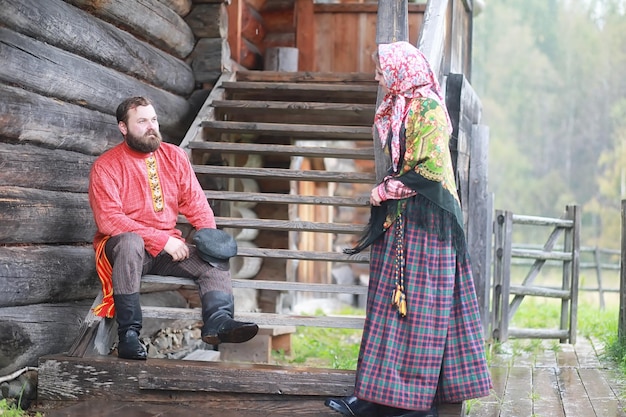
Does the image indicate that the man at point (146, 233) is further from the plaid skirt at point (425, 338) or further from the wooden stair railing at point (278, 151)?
the plaid skirt at point (425, 338)

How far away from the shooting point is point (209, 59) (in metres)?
6.94

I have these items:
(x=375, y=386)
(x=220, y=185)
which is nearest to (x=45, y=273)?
(x=375, y=386)

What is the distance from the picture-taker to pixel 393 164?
158 inches

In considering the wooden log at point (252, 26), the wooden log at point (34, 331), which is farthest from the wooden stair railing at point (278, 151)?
the wooden log at point (252, 26)

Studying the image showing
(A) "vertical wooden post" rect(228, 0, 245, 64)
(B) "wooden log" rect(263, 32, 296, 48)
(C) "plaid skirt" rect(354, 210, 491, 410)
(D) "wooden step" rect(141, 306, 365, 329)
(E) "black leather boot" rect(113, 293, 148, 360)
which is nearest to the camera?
(C) "plaid skirt" rect(354, 210, 491, 410)

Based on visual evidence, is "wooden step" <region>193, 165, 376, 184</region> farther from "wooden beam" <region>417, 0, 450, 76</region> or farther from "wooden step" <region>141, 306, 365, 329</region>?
"wooden step" <region>141, 306, 365, 329</region>

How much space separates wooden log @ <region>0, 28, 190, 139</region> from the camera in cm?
443

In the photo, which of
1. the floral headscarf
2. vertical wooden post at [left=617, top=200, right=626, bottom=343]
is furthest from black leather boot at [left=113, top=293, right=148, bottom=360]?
vertical wooden post at [left=617, top=200, right=626, bottom=343]

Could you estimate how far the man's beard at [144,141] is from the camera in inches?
179

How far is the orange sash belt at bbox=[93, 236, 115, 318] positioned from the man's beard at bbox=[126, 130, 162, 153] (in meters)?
0.51

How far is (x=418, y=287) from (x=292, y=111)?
2.97 metres

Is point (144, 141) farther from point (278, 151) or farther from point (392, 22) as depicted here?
point (392, 22)

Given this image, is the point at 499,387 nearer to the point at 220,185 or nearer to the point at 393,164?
the point at 393,164

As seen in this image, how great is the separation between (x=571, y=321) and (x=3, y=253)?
5.17 metres
